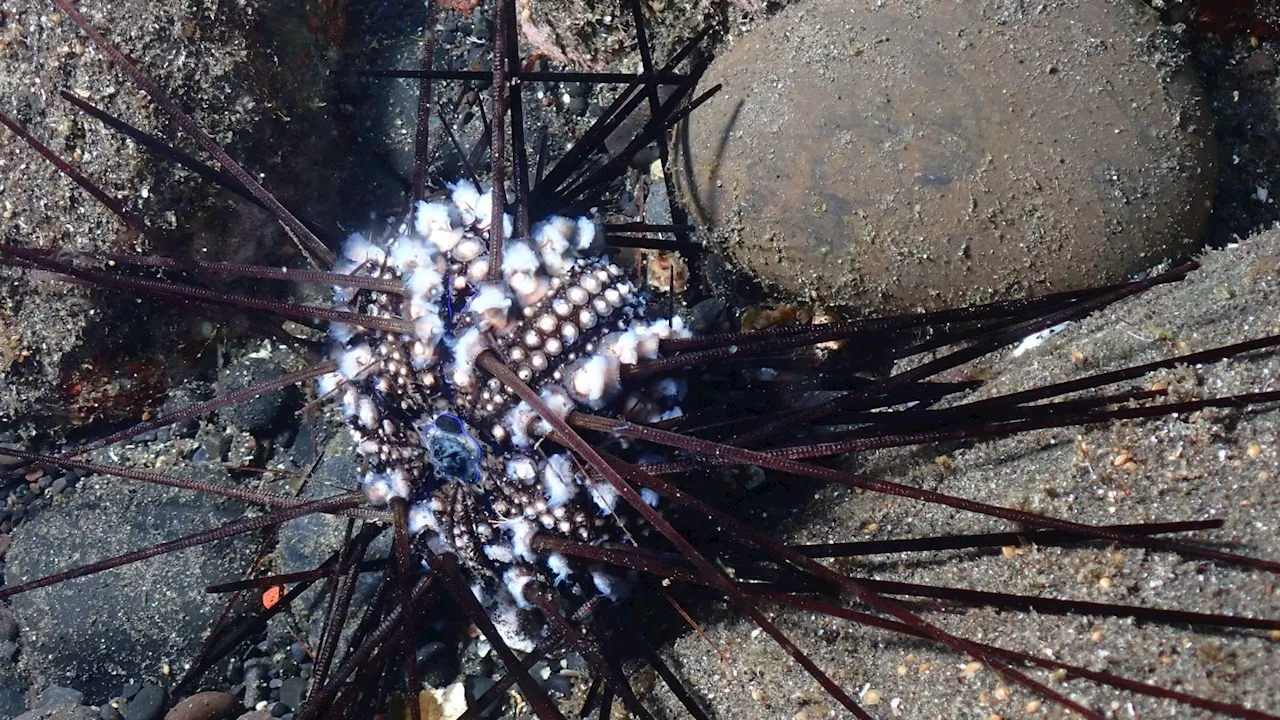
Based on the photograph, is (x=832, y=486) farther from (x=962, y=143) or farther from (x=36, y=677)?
(x=36, y=677)

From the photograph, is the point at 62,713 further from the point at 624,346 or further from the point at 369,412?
the point at 624,346

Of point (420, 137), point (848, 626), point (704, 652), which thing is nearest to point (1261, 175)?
point (848, 626)

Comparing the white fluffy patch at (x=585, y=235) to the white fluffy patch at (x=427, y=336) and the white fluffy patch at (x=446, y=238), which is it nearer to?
the white fluffy patch at (x=446, y=238)

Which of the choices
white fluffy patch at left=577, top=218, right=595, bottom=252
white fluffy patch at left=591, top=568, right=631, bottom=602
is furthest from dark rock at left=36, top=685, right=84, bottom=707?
white fluffy patch at left=577, top=218, right=595, bottom=252

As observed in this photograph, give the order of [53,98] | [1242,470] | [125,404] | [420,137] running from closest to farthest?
[1242,470], [420,137], [53,98], [125,404]

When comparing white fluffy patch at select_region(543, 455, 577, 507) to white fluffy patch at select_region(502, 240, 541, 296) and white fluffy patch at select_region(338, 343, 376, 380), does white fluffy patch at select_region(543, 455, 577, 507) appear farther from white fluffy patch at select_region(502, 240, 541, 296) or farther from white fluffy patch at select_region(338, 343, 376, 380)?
white fluffy patch at select_region(338, 343, 376, 380)

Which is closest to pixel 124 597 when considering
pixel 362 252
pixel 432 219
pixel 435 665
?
pixel 435 665

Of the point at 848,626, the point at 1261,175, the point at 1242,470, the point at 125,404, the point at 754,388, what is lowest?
the point at 1242,470

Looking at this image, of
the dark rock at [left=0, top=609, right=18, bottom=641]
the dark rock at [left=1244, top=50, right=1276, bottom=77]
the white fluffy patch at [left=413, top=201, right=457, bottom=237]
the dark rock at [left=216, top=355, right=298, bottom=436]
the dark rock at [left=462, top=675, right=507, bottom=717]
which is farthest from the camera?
the dark rock at [left=216, top=355, right=298, bottom=436]
